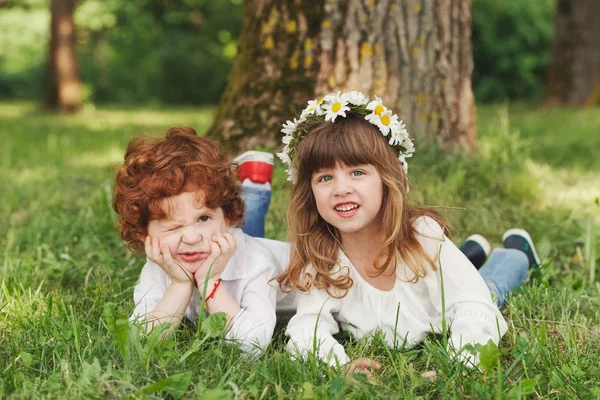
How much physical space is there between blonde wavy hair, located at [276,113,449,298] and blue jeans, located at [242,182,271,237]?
1.88 ft

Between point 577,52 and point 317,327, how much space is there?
956cm

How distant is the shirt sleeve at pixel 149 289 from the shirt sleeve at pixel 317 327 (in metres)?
0.54

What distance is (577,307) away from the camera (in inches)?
102

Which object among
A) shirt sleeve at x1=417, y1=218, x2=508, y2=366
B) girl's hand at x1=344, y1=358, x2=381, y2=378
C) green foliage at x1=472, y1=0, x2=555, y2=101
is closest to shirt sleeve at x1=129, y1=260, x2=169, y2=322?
girl's hand at x1=344, y1=358, x2=381, y2=378

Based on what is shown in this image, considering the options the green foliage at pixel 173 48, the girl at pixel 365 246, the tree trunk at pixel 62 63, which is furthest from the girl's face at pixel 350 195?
the green foliage at pixel 173 48

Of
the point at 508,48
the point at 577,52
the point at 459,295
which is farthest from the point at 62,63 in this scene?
the point at 459,295

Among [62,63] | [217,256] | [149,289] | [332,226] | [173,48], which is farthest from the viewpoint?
[173,48]

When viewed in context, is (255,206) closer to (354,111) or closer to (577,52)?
(354,111)

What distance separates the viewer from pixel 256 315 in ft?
7.96

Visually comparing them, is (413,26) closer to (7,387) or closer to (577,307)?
(577,307)

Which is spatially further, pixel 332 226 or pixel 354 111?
pixel 332 226

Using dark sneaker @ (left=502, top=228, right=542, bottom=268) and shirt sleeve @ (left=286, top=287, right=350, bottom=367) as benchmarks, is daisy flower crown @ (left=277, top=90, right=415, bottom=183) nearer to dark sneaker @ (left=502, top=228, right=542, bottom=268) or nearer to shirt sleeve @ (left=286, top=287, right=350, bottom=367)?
shirt sleeve @ (left=286, top=287, right=350, bottom=367)

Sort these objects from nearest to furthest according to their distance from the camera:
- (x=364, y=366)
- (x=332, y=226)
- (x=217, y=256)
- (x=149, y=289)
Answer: (x=364, y=366)
(x=217, y=256)
(x=149, y=289)
(x=332, y=226)

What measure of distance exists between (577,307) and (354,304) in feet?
2.89
